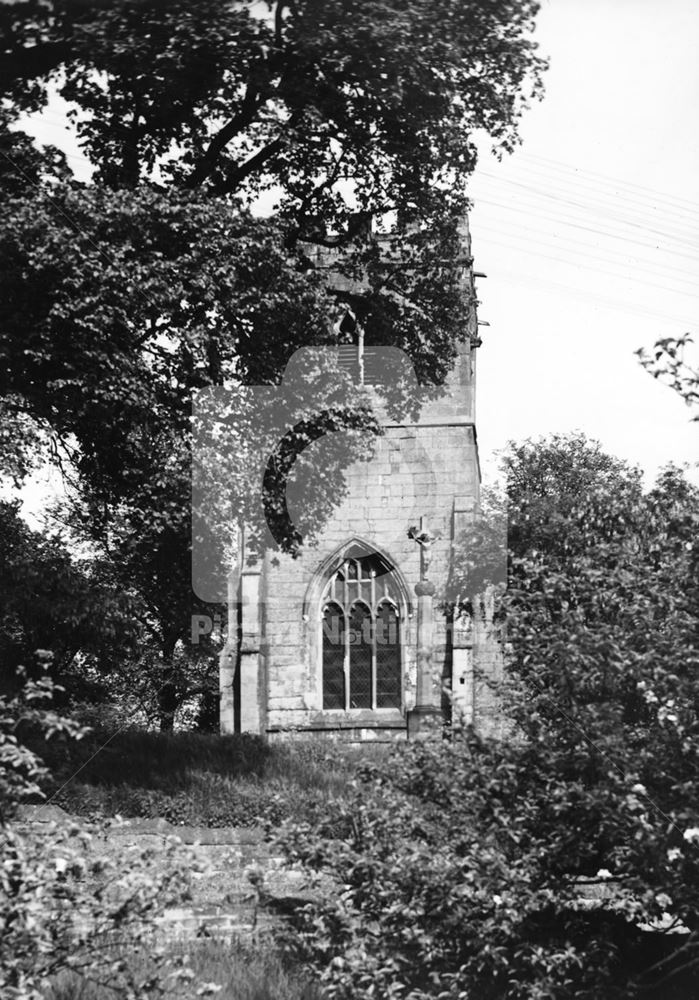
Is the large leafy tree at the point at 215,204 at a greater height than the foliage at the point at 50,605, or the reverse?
the large leafy tree at the point at 215,204

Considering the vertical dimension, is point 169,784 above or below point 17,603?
below

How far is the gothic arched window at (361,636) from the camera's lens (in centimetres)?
2761

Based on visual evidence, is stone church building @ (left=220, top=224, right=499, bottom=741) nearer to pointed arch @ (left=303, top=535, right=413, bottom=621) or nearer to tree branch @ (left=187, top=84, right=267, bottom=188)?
pointed arch @ (left=303, top=535, right=413, bottom=621)

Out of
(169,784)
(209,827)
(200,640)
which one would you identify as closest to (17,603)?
(169,784)

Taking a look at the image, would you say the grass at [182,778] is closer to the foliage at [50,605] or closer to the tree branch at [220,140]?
the foliage at [50,605]

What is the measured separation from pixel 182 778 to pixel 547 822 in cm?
771

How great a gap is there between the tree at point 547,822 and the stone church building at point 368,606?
1561cm

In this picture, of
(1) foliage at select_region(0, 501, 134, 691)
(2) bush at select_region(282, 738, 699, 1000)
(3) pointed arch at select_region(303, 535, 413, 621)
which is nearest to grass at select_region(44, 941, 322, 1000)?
(2) bush at select_region(282, 738, 699, 1000)

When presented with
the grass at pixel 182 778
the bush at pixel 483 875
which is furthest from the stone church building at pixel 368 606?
the bush at pixel 483 875

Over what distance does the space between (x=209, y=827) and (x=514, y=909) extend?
655 cm

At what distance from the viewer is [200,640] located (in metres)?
32.6

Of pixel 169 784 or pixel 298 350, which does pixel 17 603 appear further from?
pixel 298 350

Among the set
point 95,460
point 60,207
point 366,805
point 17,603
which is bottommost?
point 366,805

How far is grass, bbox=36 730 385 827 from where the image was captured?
15836 millimetres
